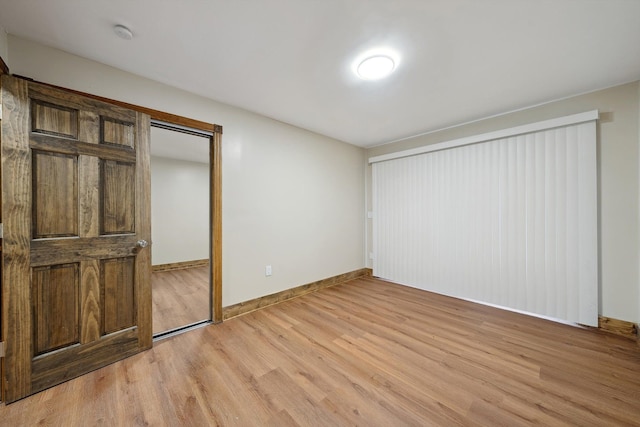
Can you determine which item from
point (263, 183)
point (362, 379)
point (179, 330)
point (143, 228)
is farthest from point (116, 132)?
point (362, 379)

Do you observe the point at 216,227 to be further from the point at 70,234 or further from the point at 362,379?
the point at 362,379

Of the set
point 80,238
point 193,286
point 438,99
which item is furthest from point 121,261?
point 438,99

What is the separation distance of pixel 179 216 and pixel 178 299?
2.47 metres

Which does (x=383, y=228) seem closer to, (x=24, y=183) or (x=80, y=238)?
(x=80, y=238)

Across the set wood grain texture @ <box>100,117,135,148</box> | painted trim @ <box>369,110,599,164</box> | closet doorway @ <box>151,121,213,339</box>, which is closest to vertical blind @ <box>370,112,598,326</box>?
painted trim @ <box>369,110,599,164</box>

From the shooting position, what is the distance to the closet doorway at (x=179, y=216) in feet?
12.3

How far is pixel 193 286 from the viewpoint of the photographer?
3746mm

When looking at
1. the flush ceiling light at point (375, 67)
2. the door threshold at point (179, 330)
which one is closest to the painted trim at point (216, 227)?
the door threshold at point (179, 330)

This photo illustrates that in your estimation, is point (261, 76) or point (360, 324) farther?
point (360, 324)

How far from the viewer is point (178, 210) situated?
16.6ft

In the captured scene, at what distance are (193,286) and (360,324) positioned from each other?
2.77 m

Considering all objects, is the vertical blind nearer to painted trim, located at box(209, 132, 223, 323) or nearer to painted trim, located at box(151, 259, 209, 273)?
painted trim, located at box(209, 132, 223, 323)

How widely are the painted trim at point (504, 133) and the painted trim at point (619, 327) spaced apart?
6.36 ft

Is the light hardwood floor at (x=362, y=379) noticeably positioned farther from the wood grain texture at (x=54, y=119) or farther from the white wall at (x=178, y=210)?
the white wall at (x=178, y=210)
